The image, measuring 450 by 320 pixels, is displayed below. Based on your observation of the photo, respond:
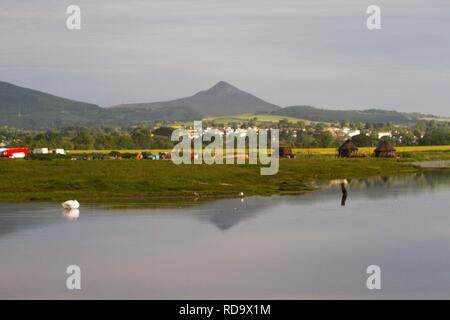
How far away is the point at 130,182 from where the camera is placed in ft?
185

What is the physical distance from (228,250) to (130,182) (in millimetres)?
24471

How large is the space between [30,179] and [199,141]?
68440mm

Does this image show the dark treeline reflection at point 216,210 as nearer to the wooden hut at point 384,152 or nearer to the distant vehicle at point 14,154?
the distant vehicle at point 14,154

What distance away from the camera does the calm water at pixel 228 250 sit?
85.6ft

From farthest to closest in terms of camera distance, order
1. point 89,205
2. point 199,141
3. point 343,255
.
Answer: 1. point 199,141
2. point 89,205
3. point 343,255

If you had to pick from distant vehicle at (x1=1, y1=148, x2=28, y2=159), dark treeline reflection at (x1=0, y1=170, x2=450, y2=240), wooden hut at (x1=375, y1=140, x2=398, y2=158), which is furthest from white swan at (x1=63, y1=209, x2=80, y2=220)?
wooden hut at (x1=375, y1=140, x2=398, y2=158)

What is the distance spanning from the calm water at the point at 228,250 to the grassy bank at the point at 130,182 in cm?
472

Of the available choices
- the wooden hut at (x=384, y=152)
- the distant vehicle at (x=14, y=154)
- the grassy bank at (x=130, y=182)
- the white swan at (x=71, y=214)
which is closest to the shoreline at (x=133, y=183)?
the grassy bank at (x=130, y=182)

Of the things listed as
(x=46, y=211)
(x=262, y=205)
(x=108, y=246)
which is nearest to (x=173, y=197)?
(x=262, y=205)

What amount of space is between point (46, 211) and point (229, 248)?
578 inches
